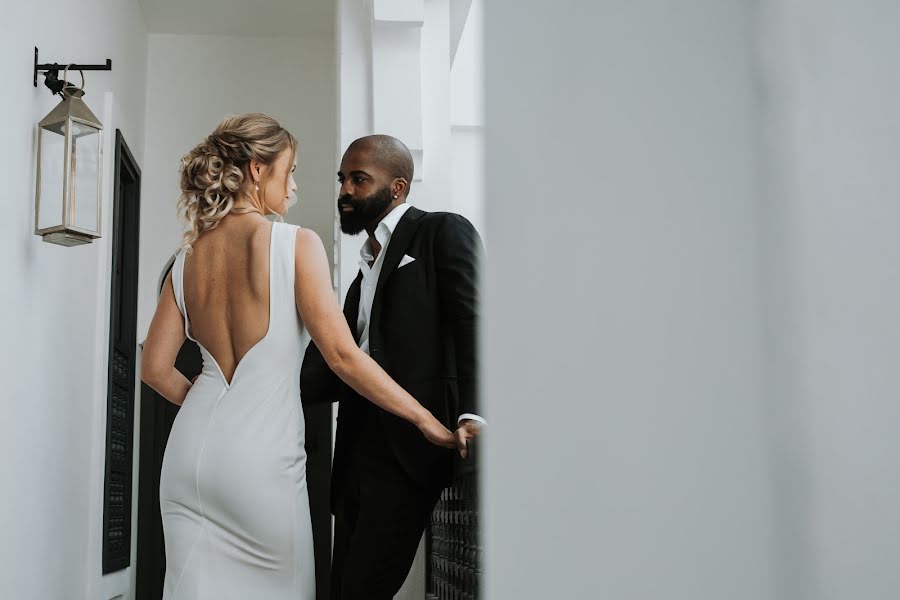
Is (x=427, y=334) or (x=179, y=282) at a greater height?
(x=179, y=282)

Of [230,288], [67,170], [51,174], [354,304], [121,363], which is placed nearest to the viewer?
[230,288]

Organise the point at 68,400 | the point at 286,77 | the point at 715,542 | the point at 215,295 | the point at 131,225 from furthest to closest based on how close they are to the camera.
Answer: the point at 286,77 → the point at 131,225 → the point at 68,400 → the point at 215,295 → the point at 715,542

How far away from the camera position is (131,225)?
243 inches

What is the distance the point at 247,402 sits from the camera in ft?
7.27

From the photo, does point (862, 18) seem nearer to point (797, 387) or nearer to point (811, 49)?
point (811, 49)

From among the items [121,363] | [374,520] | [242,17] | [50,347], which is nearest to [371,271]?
[374,520]

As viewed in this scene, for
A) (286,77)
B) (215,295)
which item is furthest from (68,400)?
(286,77)

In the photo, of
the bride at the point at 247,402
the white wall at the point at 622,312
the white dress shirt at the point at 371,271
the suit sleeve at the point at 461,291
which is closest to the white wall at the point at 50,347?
the bride at the point at 247,402

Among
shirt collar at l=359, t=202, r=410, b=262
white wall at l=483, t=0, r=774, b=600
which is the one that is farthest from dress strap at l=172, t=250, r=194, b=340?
white wall at l=483, t=0, r=774, b=600

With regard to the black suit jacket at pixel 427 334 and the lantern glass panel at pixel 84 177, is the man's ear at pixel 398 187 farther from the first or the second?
the lantern glass panel at pixel 84 177

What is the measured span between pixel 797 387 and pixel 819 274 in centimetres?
5

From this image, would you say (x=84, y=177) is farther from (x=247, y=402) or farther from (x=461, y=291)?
(x=461, y=291)

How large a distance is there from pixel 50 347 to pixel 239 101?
323cm

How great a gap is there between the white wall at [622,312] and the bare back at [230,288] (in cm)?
190
